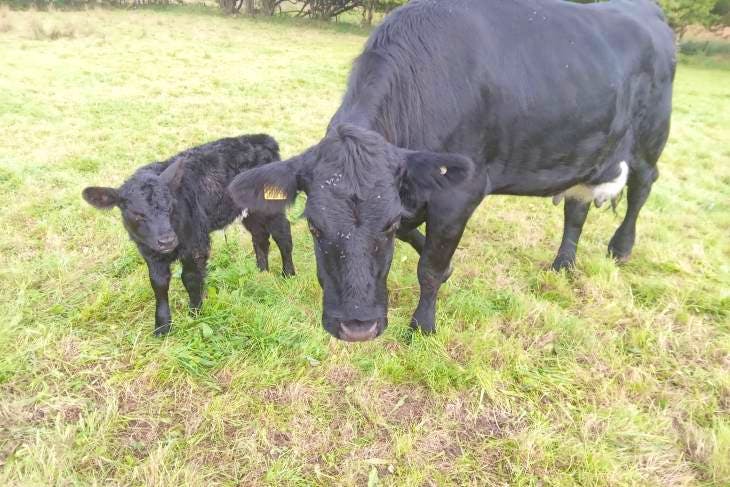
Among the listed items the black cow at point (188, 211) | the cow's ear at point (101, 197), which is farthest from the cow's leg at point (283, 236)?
the cow's ear at point (101, 197)

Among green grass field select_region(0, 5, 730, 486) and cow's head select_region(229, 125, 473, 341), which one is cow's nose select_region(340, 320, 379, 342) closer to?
cow's head select_region(229, 125, 473, 341)

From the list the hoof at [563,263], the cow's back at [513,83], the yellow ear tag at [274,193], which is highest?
the cow's back at [513,83]

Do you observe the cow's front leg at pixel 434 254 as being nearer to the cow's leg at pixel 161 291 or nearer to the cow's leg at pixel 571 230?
the cow's leg at pixel 571 230

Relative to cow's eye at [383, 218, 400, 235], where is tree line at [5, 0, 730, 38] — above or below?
above

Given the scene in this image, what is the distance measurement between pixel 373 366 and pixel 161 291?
155 cm

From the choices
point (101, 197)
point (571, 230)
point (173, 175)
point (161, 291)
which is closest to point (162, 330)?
point (161, 291)

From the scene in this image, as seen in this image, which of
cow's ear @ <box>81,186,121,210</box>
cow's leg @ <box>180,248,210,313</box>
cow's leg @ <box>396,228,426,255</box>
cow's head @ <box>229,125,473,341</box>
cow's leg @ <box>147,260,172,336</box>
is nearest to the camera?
cow's head @ <box>229,125,473,341</box>

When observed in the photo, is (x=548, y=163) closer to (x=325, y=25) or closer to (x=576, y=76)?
(x=576, y=76)

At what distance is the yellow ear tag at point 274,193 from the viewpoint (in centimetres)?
243

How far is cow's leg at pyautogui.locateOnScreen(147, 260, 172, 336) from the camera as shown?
324 cm

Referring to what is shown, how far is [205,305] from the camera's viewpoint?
3.53 metres

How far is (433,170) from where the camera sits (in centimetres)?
232

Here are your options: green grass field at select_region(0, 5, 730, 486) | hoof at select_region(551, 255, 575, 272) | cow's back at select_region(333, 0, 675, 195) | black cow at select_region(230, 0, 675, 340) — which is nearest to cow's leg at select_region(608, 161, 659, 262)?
green grass field at select_region(0, 5, 730, 486)

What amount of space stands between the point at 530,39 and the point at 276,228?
2.42 meters
